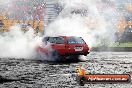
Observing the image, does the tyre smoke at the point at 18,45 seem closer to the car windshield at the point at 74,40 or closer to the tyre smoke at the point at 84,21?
the tyre smoke at the point at 84,21

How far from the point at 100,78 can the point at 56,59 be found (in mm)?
14234

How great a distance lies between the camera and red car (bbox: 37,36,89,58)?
24219mm

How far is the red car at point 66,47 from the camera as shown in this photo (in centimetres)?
2422

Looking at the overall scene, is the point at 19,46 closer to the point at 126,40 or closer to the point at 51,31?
the point at 51,31

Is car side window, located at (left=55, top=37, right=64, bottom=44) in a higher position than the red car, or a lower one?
higher

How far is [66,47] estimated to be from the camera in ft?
79.7

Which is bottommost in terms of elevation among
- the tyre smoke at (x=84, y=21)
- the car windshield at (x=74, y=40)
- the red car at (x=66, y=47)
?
the tyre smoke at (x=84, y=21)

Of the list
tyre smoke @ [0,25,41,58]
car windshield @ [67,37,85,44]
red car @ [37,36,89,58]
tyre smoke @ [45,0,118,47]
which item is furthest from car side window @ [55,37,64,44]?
tyre smoke @ [45,0,118,47]

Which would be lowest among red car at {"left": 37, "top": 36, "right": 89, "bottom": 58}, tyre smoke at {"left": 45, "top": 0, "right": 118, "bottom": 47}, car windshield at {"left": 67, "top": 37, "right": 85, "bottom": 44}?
tyre smoke at {"left": 45, "top": 0, "right": 118, "bottom": 47}

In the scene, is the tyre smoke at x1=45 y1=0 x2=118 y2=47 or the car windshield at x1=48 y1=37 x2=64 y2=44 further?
the tyre smoke at x1=45 y1=0 x2=118 y2=47

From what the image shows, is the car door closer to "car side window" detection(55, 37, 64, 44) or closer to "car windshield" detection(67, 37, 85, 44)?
"car side window" detection(55, 37, 64, 44)

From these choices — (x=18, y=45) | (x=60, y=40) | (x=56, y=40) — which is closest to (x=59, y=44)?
(x=60, y=40)

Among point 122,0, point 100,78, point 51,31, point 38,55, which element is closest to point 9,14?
point 122,0

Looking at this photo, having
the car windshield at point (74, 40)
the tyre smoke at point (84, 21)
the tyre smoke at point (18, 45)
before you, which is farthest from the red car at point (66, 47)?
the tyre smoke at point (84, 21)
